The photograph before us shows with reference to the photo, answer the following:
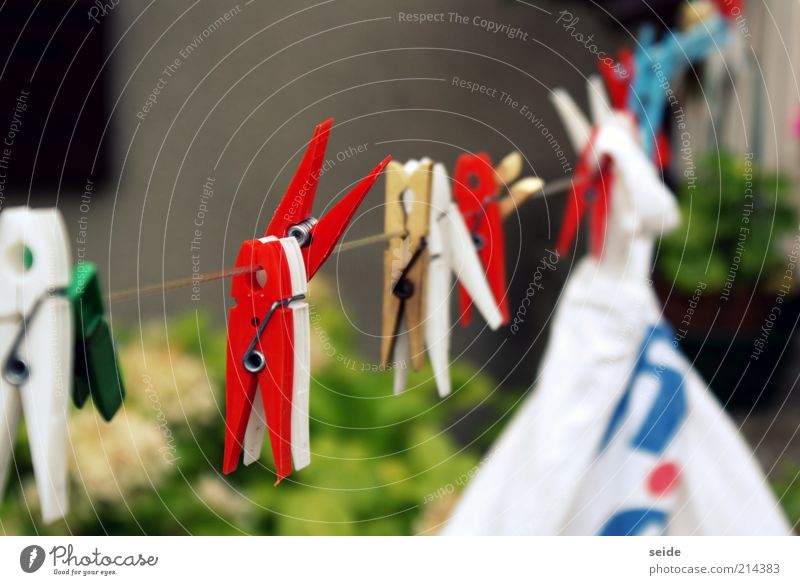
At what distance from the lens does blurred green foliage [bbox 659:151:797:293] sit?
146cm

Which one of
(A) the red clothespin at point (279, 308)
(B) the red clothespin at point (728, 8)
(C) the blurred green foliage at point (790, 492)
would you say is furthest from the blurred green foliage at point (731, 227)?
(A) the red clothespin at point (279, 308)

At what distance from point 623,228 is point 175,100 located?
0.63 metres

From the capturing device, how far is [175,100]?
114 cm

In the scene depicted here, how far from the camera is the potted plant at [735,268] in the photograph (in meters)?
1.46

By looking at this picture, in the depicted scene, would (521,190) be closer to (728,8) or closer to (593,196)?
(593,196)

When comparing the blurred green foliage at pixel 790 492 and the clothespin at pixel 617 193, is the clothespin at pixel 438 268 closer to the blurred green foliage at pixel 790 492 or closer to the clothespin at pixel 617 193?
the clothespin at pixel 617 193

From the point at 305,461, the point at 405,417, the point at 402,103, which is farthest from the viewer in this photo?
the point at 402,103

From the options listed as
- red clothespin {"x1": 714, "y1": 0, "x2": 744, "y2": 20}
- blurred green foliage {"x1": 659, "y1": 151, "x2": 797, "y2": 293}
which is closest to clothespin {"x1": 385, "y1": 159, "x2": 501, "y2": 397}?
red clothespin {"x1": 714, "y1": 0, "x2": 744, "y2": 20}

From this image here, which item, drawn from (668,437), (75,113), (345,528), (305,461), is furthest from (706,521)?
(75,113)

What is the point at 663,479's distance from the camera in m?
0.74

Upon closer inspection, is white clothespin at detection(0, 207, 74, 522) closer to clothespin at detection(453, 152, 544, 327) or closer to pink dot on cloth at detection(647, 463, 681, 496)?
clothespin at detection(453, 152, 544, 327)

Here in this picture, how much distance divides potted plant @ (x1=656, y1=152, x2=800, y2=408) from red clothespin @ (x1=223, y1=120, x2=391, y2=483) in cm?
111

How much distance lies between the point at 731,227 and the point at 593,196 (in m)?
0.81
